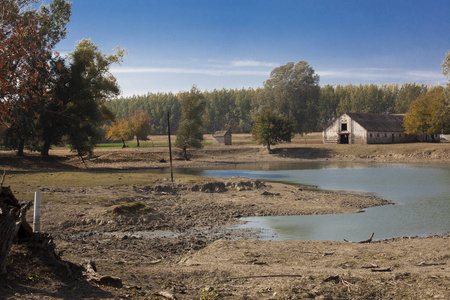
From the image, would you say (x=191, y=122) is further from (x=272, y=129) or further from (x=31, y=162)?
(x=31, y=162)

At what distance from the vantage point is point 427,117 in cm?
7788

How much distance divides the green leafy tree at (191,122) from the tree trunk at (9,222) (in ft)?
190

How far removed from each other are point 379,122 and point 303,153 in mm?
22148

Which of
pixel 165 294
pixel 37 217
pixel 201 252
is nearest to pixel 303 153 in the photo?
pixel 201 252

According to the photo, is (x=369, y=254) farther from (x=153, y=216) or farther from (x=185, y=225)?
(x=153, y=216)

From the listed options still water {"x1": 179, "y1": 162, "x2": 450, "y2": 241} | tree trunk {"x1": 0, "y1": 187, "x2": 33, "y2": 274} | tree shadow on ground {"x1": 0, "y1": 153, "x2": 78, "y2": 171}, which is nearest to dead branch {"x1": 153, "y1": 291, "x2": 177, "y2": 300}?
tree trunk {"x1": 0, "y1": 187, "x2": 33, "y2": 274}

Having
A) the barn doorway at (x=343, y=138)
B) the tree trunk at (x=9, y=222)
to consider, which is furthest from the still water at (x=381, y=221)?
the barn doorway at (x=343, y=138)

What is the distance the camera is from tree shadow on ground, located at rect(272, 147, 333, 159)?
75938 mm

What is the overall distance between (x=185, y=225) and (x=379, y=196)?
17264 mm

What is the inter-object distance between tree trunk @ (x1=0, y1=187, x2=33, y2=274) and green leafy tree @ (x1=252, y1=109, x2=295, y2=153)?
71614 millimetres

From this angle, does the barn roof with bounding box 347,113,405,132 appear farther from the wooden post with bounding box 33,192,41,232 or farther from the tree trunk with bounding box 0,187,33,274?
the tree trunk with bounding box 0,187,33,274

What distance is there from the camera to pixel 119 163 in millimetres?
59812

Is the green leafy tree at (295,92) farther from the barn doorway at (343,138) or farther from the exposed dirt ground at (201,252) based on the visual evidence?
the exposed dirt ground at (201,252)

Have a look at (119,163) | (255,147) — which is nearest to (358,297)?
(119,163)
